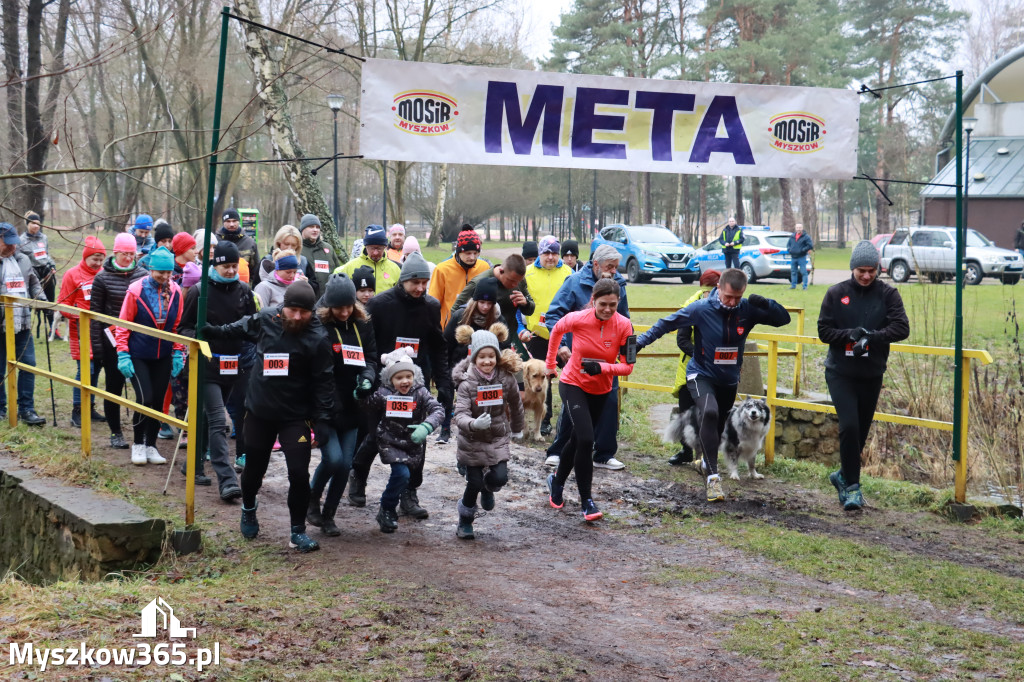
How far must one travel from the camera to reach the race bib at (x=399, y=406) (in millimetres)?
6645

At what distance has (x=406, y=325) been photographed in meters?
7.44

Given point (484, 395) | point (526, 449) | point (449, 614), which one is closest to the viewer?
point (449, 614)

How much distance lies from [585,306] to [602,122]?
1.76m

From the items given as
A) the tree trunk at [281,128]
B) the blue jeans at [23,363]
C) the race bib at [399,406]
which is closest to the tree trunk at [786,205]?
the tree trunk at [281,128]

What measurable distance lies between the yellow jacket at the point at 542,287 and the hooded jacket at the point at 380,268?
1375 mm

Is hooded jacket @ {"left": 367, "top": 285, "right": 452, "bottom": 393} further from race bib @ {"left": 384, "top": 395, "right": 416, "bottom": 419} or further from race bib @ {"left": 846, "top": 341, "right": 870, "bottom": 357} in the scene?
race bib @ {"left": 846, "top": 341, "right": 870, "bottom": 357}

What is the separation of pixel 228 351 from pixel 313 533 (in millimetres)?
1716

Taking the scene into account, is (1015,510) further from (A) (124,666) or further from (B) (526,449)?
(A) (124,666)

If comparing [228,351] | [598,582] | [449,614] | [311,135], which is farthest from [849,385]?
[311,135]

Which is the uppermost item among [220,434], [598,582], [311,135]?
[311,135]

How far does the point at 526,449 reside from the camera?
391 inches

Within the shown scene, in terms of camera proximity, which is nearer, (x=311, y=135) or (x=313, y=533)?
(x=313, y=533)

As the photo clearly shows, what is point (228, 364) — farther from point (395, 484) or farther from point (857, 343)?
point (857, 343)

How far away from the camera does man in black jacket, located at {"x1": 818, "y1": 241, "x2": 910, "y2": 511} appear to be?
7734 millimetres
